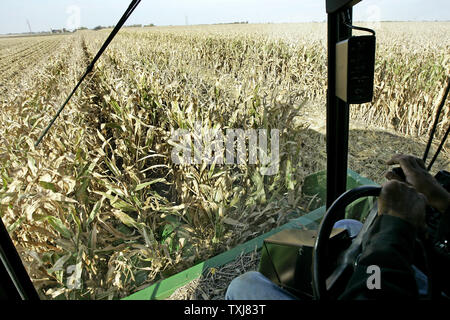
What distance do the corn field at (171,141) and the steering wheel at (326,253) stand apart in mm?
1254

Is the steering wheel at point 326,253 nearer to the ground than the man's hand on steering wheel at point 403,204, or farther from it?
nearer to the ground

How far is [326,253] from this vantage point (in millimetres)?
806

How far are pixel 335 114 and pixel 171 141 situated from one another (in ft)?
4.15

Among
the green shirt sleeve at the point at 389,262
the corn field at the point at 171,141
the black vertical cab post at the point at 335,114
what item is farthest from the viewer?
the corn field at the point at 171,141

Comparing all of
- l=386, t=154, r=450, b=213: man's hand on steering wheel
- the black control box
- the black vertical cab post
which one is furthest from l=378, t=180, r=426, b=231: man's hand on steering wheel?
the black vertical cab post

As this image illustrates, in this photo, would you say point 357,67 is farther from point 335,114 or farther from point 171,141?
point 171,141

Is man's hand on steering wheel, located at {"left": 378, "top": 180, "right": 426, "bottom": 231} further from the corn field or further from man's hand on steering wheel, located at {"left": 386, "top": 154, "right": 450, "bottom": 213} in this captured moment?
the corn field

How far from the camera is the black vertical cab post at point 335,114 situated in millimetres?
1370

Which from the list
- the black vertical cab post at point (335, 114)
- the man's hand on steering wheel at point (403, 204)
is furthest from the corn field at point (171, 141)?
the man's hand on steering wheel at point (403, 204)

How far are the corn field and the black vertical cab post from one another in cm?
53

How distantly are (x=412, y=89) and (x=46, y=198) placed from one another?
340 cm

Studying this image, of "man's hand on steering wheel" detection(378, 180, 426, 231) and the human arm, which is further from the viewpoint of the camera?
"man's hand on steering wheel" detection(378, 180, 426, 231)

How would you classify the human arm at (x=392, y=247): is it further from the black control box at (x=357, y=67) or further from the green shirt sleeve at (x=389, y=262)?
the black control box at (x=357, y=67)

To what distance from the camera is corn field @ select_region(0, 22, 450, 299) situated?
5.60 ft
